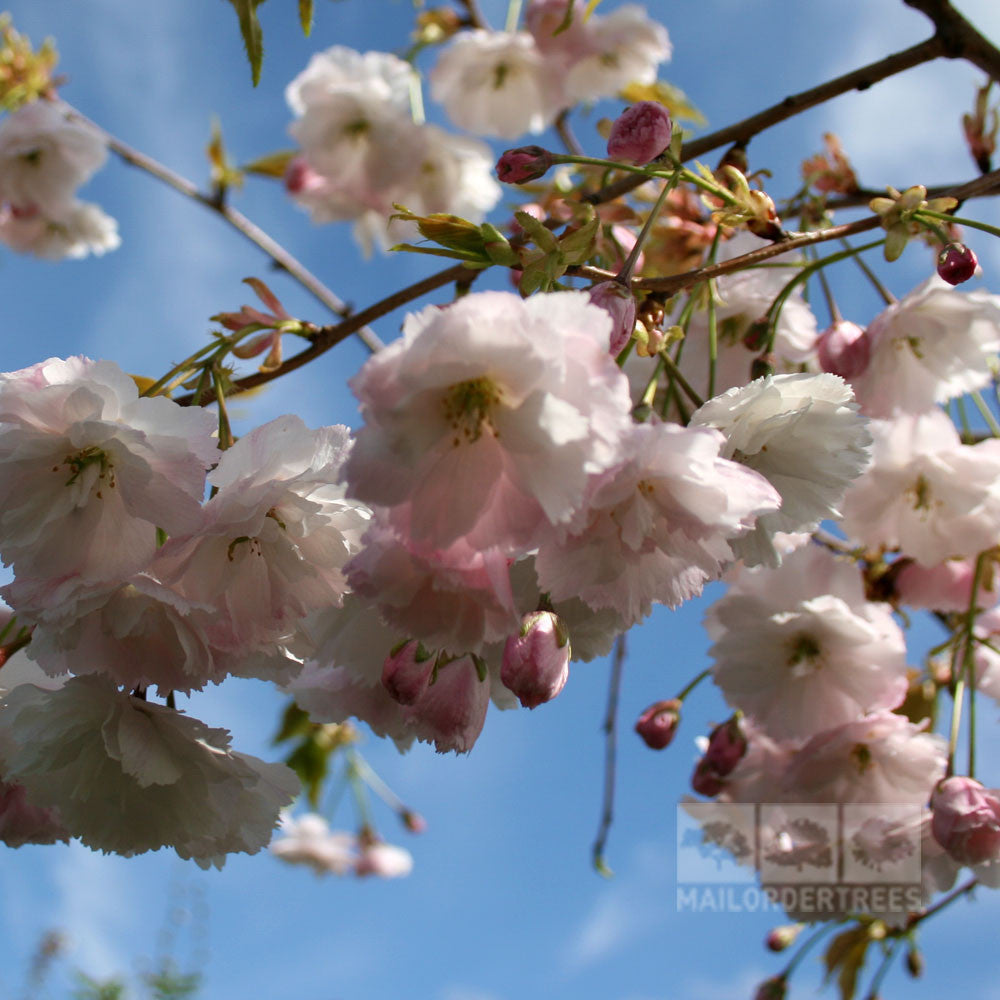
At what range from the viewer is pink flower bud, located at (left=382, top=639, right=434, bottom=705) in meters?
0.76

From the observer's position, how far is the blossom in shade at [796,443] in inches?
31.5

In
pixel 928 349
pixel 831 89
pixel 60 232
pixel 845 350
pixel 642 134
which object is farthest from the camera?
pixel 60 232

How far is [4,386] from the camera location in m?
0.79

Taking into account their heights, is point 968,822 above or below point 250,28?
below

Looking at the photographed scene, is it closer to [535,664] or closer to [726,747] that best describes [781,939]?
[726,747]

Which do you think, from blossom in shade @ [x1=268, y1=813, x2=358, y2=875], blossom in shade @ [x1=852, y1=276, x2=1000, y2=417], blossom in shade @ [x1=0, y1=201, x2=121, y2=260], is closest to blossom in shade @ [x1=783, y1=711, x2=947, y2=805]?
blossom in shade @ [x1=852, y1=276, x2=1000, y2=417]

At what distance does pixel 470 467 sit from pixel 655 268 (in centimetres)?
114

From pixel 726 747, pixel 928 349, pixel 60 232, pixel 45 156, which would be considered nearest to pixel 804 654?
pixel 726 747

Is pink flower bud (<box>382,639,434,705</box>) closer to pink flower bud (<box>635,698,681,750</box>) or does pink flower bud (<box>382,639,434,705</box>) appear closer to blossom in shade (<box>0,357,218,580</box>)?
blossom in shade (<box>0,357,218,580</box>)

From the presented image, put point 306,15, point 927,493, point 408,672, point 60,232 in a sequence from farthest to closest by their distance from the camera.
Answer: point 60,232, point 927,493, point 306,15, point 408,672

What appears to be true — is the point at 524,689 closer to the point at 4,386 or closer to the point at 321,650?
the point at 321,650

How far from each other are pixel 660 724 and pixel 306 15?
1.11 metres

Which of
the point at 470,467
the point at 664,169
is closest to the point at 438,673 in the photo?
the point at 470,467

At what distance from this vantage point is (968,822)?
119 centimetres
